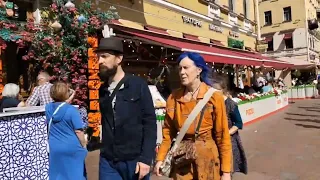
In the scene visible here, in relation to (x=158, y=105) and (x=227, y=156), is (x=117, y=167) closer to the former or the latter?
(x=227, y=156)

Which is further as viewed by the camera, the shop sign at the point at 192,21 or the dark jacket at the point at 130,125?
the shop sign at the point at 192,21

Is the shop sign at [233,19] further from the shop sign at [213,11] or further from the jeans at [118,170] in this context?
the jeans at [118,170]

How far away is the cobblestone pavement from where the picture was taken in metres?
6.76

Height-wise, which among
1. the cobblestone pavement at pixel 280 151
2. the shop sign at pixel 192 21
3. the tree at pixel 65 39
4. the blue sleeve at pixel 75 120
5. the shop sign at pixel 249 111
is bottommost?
the cobblestone pavement at pixel 280 151

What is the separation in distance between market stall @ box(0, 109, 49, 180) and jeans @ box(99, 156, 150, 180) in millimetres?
1670

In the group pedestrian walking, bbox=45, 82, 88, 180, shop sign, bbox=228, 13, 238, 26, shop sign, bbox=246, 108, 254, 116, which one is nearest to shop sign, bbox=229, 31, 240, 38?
shop sign, bbox=228, 13, 238, 26

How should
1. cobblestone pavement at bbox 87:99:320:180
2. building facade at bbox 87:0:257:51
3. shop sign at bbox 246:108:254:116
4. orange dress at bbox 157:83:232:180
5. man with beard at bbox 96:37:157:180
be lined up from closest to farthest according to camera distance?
1. orange dress at bbox 157:83:232:180
2. man with beard at bbox 96:37:157:180
3. cobblestone pavement at bbox 87:99:320:180
4. building facade at bbox 87:0:257:51
5. shop sign at bbox 246:108:254:116

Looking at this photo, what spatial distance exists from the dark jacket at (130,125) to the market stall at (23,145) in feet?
5.53

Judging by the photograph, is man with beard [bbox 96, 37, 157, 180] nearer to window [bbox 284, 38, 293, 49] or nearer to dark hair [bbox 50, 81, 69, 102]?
dark hair [bbox 50, 81, 69, 102]

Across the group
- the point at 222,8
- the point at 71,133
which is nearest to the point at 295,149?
the point at 71,133

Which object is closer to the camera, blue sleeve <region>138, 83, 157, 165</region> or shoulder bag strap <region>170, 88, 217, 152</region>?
shoulder bag strap <region>170, 88, 217, 152</region>

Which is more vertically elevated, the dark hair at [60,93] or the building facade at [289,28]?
the building facade at [289,28]

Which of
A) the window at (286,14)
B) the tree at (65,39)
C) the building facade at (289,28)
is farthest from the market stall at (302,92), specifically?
the tree at (65,39)

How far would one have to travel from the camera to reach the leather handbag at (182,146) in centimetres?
315
